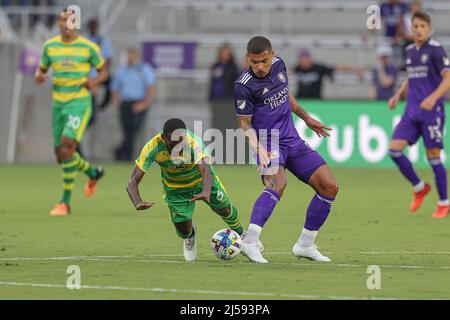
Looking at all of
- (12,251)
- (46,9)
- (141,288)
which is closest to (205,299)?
(141,288)

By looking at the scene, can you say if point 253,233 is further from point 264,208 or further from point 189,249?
point 189,249

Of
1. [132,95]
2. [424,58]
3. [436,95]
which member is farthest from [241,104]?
[132,95]

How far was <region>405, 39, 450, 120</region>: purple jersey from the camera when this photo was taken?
54.1 ft

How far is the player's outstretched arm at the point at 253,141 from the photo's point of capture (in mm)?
11297

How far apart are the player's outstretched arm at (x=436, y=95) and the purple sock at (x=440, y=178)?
99 cm

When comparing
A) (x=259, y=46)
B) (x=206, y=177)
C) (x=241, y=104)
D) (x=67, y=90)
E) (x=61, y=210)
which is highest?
(x=259, y=46)

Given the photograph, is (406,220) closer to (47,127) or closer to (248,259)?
(248,259)

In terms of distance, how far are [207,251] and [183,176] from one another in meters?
1.13

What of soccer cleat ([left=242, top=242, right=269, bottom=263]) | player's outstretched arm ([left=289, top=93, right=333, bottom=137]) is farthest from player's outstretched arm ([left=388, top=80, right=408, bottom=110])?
soccer cleat ([left=242, top=242, right=269, bottom=263])

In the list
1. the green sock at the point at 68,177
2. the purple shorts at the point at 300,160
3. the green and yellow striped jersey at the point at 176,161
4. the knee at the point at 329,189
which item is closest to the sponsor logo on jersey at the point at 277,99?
the purple shorts at the point at 300,160

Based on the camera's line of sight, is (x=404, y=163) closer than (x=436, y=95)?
No

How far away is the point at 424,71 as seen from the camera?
54.7 ft
